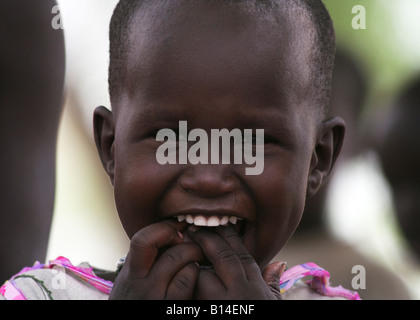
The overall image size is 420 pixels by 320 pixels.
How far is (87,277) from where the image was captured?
6.83 feet

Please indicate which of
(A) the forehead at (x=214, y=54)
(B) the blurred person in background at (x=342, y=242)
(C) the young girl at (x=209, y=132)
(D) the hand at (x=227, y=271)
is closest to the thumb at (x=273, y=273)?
(C) the young girl at (x=209, y=132)

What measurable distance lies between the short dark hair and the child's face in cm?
12

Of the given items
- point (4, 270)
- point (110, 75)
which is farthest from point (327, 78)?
point (4, 270)

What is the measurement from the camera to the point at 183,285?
1702 millimetres

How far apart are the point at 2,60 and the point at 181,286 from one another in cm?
133

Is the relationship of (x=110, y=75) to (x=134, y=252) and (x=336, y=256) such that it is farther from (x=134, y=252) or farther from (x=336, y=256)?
(x=336, y=256)

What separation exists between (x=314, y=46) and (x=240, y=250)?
79 centimetres

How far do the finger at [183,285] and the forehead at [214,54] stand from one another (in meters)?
0.51

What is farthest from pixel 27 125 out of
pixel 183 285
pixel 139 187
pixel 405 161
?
pixel 405 161

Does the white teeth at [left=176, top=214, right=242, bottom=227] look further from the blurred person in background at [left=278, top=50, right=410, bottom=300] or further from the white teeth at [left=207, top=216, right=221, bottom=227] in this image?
the blurred person in background at [left=278, top=50, right=410, bottom=300]

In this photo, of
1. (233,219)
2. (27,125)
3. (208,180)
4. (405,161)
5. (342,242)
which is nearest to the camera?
(208,180)

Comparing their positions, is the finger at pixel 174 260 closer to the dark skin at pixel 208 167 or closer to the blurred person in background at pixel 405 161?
the dark skin at pixel 208 167

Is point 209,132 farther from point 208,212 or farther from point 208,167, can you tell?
point 208,212

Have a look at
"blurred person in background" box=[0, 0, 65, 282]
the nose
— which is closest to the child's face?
the nose
